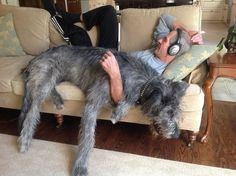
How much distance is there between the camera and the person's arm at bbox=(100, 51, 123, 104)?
5.70 ft

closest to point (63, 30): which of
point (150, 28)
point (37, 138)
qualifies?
point (150, 28)

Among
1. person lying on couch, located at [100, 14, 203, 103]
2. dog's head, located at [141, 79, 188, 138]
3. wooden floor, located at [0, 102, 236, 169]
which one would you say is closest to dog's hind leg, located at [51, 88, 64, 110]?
wooden floor, located at [0, 102, 236, 169]

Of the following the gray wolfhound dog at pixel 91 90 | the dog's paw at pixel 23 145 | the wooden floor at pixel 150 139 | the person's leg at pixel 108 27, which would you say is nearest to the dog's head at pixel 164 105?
the gray wolfhound dog at pixel 91 90

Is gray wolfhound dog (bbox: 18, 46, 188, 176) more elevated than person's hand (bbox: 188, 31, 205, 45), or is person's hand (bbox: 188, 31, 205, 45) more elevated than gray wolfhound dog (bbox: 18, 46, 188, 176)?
person's hand (bbox: 188, 31, 205, 45)

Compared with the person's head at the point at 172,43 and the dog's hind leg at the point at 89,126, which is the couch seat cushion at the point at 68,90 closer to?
the dog's hind leg at the point at 89,126

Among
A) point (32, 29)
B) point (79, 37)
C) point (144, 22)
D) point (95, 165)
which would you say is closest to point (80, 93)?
point (95, 165)

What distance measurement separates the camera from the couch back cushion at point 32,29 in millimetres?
2668

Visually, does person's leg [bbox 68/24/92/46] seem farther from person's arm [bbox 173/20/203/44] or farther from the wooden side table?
the wooden side table

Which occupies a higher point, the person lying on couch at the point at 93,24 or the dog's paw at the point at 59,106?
the person lying on couch at the point at 93,24

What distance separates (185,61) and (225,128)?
76cm

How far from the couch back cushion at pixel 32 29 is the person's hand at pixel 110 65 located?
115 centimetres

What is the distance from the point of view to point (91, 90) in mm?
1859

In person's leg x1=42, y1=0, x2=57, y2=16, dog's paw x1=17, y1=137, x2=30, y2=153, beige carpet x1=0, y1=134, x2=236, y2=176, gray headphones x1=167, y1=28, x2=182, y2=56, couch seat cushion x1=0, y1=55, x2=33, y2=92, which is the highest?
person's leg x1=42, y1=0, x2=57, y2=16

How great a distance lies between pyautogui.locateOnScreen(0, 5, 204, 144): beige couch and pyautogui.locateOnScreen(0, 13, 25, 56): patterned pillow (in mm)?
61
